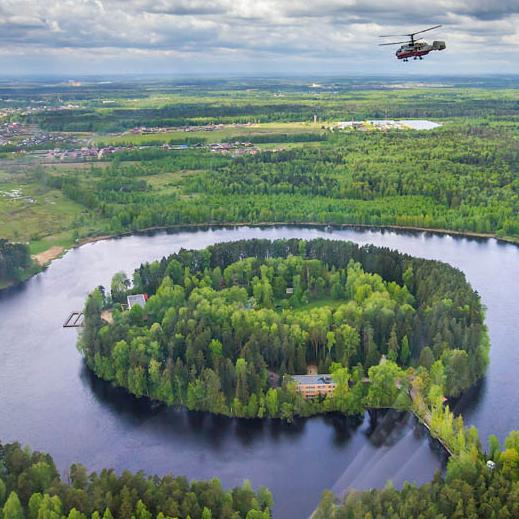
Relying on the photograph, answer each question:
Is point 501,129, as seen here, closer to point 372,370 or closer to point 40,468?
point 372,370

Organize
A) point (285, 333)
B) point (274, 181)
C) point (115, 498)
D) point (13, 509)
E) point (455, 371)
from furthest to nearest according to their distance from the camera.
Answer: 1. point (274, 181)
2. point (285, 333)
3. point (455, 371)
4. point (115, 498)
5. point (13, 509)

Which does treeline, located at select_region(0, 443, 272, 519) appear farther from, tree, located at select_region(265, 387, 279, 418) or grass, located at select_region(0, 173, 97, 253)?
grass, located at select_region(0, 173, 97, 253)

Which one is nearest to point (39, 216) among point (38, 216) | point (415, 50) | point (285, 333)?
point (38, 216)

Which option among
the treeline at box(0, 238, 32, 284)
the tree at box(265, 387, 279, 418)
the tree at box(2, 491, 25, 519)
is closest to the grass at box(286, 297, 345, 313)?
the tree at box(265, 387, 279, 418)

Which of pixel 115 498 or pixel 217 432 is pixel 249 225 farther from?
pixel 115 498

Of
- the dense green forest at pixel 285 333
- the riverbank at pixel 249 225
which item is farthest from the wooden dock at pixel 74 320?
the riverbank at pixel 249 225

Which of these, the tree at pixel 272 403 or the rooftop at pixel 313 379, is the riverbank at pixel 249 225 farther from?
the tree at pixel 272 403
